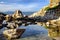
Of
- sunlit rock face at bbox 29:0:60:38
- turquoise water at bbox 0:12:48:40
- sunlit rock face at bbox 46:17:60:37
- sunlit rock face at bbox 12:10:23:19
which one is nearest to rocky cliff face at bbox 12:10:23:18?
sunlit rock face at bbox 12:10:23:19

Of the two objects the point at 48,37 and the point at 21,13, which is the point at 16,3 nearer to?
the point at 21,13

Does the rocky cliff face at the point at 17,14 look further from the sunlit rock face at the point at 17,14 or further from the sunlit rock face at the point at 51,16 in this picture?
the sunlit rock face at the point at 51,16

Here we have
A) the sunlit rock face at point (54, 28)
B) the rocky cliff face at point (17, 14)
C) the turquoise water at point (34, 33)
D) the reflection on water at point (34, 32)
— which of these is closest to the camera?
the turquoise water at point (34, 33)

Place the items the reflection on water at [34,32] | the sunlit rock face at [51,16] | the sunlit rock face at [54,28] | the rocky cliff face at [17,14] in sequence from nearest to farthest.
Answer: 1. the reflection on water at [34,32]
2. the sunlit rock face at [54,28]
3. the sunlit rock face at [51,16]
4. the rocky cliff face at [17,14]

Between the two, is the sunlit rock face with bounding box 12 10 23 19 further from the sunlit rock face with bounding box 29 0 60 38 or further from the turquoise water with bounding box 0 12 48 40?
the sunlit rock face with bounding box 29 0 60 38

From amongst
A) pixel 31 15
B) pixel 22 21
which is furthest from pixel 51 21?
pixel 22 21

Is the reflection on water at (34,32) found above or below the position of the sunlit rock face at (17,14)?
below

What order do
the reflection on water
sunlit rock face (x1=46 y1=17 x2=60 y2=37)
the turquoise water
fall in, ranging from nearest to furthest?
the turquoise water → the reflection on water → sunlit rock face (x1=46 y1=17 x2=60 y2=37)

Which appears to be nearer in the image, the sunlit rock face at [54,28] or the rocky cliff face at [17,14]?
the sunlit rock face at [54,28]

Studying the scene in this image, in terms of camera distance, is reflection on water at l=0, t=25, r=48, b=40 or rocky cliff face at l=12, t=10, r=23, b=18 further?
rocky cliff face at l=12, t=10, r=23, b=18

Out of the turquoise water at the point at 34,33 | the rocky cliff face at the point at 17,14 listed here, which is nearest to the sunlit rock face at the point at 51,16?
the turquoise water at the point at 34,33

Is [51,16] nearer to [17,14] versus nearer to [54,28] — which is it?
[54,28]

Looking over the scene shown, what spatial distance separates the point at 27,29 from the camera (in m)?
Result: 7.46

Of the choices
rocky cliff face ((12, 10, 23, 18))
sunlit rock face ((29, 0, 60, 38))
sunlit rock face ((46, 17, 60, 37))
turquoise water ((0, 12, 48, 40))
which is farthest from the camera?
rocky cliff face ((12, 10, 23, 18))
